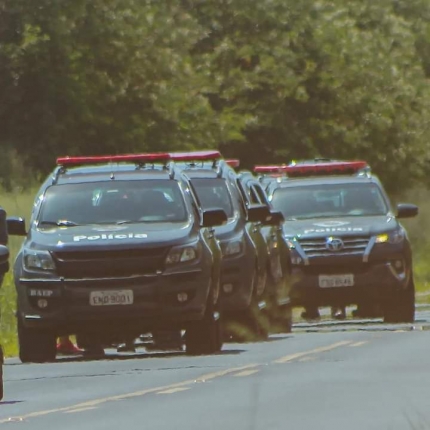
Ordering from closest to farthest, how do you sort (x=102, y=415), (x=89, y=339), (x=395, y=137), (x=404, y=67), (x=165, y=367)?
(x=102, y=415) → (x=165, y=367) → (x=89, y=339) → (x=395, y=137) → (x=404, y=67)

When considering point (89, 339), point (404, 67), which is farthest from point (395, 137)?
point (89, 339)

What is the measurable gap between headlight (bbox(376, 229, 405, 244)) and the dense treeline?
17.4 m

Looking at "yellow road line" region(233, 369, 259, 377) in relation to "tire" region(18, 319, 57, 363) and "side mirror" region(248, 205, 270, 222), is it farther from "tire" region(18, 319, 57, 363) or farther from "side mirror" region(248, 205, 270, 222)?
"side mirror" region(248, 205, 270, 222)

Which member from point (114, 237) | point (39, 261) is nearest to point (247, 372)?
point (114, 237)

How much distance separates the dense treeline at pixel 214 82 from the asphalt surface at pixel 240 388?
23.0 metres

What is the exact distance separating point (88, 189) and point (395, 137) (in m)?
40.3

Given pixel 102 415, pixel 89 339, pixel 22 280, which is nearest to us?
pixel 102 415

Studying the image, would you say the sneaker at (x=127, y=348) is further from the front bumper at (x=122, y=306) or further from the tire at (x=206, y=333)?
the front bumper at (x=122, y=306)

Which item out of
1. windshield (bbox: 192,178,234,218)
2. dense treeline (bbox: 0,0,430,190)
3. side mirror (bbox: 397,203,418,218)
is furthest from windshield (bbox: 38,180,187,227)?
dense treeline (bbox: 0,0,430,190)

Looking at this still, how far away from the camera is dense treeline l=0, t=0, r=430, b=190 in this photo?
47.8 meters

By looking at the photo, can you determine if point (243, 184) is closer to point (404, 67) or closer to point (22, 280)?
point (22, 280)

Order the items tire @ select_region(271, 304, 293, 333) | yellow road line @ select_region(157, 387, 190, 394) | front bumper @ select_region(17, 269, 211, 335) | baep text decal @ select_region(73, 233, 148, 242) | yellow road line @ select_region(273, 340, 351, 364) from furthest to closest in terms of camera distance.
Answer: tire @ select_region(271, 304, 293, 333) < baep text decal @ select_region(73, 233, 148, 242) < front bumper @ select_region(17, 269, 211, 335) < yellow road line @ select_region(273, 340, 351, 364) < yellow road line @ select_region(157, 387, 190, 394)

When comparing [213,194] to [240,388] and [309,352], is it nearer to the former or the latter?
[309,352]

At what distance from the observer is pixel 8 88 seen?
47969mm
